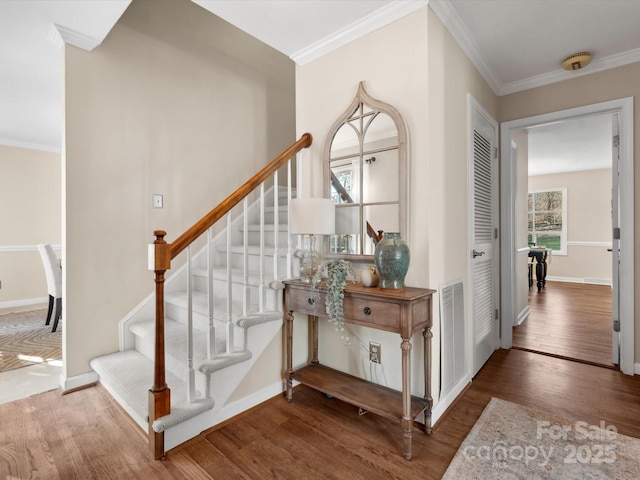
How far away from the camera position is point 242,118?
342 centimetres

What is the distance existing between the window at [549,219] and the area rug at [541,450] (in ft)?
23.5

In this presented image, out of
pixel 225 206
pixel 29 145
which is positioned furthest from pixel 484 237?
pixel 29 145

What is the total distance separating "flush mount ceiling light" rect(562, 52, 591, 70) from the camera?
253 centimetres

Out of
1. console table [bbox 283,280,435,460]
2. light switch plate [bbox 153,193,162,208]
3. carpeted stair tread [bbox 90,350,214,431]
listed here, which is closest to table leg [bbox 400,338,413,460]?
console table [bbox 283,280,435,460]

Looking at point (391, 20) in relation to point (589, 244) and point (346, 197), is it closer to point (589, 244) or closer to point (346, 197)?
point (346, 197)

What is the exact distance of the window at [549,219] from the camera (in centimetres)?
770

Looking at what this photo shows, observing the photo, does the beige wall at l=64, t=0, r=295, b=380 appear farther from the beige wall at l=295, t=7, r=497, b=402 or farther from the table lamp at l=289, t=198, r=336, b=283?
the beige wall at l=295, t=7, r=497, b=402

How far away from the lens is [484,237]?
2.81 metres

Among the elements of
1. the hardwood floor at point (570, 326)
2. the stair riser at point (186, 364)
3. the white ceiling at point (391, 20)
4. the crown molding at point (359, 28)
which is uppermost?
the white ceiling at point (391, 20)

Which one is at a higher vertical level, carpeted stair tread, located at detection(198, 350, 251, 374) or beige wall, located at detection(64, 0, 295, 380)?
beige wall, located at detection(64, 0, 295, 380)

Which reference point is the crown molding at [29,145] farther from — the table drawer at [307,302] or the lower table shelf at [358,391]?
the lower table shelf at [358,391]

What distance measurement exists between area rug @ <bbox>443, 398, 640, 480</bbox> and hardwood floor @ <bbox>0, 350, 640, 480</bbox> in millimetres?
87

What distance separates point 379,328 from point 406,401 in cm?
38

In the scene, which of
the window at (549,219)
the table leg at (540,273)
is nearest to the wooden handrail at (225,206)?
the table leg at (540,273)
